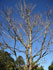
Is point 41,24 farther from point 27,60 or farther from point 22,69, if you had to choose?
point 22,69

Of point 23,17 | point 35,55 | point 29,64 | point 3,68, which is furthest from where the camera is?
A: point 3,68

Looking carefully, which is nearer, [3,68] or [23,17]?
[23,17]

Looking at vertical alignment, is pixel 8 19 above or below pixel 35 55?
above

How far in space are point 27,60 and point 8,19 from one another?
364 cm

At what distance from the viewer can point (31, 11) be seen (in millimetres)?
8945

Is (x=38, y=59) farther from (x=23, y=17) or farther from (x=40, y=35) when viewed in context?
(x=23, y=17)

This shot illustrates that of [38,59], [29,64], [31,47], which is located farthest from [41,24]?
[29,64]

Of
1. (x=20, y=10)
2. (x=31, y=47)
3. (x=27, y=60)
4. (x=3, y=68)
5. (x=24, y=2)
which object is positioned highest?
(x=24, y=2)

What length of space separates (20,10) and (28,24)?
1428mm

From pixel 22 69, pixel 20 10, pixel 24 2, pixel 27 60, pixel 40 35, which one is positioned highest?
pixel 24 2

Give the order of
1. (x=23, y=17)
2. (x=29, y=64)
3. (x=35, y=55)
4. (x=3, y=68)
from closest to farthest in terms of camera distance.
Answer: (x=29, y=64) < (x=35, y=55) < (x=23, y=17) < (x=3, y=68)

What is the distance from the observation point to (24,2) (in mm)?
8750

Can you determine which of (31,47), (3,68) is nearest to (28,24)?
(31,47)

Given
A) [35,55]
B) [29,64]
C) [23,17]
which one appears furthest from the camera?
[23,17]
